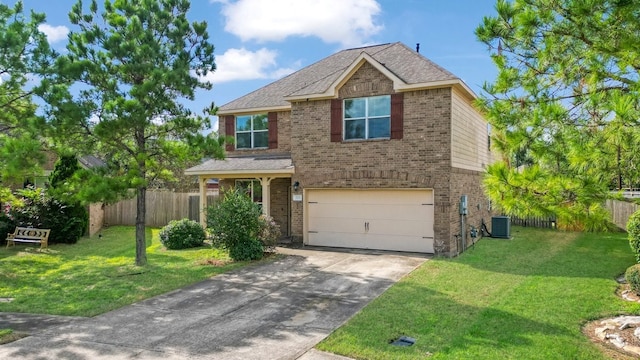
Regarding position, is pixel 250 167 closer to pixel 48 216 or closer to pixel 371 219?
pixel 371 219

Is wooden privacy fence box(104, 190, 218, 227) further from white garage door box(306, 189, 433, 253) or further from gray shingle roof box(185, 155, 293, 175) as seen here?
white garage door box(306, 189, 433, 253)

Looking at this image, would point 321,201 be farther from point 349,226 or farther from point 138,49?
point 138,49

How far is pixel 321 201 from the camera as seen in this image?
49.3 feet

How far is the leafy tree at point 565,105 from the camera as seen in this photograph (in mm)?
4809

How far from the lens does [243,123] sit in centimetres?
1762

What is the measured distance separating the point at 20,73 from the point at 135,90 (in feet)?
14.2

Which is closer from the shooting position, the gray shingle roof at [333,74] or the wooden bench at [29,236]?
the gray shingle roof at [333,74]

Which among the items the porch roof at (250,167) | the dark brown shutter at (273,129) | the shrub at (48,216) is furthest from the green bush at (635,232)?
the shrub at (48,216)

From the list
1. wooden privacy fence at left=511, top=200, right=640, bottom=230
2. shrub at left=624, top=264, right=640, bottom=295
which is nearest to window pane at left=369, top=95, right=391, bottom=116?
shrub at left=624, top=264, right=640, bottom=295

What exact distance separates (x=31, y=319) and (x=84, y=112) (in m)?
5.20

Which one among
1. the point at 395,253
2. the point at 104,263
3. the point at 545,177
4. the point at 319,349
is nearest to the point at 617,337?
the point at 545,177

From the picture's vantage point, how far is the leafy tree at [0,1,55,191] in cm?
1041

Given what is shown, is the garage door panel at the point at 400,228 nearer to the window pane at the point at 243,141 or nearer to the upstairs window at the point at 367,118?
the upstairs window at the point at 367,118

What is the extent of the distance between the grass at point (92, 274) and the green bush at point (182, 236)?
36cm
